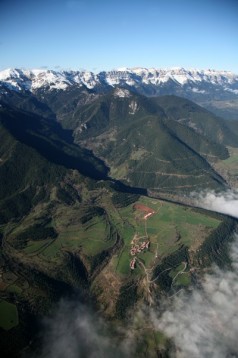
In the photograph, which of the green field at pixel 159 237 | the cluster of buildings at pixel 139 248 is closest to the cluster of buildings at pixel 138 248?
the cluster of buildings at pixel 139 248

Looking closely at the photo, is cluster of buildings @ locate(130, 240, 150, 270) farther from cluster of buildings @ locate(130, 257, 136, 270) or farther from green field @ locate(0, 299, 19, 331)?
green field @ locate(0, 299, 19, 331)

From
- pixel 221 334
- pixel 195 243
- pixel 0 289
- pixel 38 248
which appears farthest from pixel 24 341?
pixel 195 243

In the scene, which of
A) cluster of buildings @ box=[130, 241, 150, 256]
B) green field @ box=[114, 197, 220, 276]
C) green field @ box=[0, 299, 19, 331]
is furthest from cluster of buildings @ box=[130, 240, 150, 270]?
green field @ box=[0, 299, 19, 331]

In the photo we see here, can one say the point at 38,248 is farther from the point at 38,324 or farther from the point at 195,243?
the point at 195,243

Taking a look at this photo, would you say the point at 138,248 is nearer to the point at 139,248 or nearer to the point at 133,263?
the point at 139,248

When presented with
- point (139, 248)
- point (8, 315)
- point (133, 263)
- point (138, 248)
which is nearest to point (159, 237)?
point (139, 248)

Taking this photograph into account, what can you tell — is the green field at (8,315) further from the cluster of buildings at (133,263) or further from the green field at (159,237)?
the cluster of buildings at (133,263)

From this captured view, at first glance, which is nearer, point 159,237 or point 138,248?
point 138,248

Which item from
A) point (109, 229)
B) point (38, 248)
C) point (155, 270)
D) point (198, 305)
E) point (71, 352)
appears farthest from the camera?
point (109, 229)
